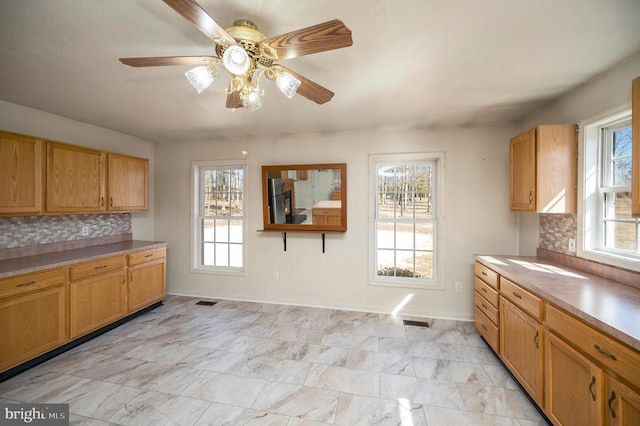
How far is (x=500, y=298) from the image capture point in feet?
7.10

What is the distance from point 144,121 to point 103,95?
2.37ft

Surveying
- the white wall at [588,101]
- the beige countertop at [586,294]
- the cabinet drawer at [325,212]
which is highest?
the white wall at [588,101]

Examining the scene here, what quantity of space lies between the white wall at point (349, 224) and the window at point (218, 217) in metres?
0.14

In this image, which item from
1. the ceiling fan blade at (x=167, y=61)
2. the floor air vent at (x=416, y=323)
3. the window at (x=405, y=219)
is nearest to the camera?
the ceiling fan blade at (x=167, y=61)

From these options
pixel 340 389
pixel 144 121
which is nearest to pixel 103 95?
pixel 144 121

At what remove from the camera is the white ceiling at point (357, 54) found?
1261mm

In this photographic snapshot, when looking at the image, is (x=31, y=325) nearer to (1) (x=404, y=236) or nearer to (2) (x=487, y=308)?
(1) (x=404, y=236)

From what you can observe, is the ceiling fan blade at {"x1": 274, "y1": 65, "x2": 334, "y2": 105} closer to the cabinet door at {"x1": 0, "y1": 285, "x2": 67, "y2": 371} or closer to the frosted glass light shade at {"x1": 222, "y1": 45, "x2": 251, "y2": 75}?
the frosted glass light shade at {"x1": 222, "y1": 45, "x2": 251, "y2": 75}

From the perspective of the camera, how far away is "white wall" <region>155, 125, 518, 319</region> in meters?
3.03

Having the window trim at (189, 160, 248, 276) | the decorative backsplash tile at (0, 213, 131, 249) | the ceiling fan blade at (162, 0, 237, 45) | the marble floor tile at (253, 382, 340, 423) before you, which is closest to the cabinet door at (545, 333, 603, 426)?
the marble floor tile at (253, 382, 340, 423)

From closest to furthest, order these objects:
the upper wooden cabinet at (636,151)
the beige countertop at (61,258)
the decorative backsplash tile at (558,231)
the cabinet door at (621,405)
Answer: the cabinet door at (621,405) < the upper wooden cabinet at (636,151) < the beige countertop at (61,258) < the decorative backsplash tile at (558,231)

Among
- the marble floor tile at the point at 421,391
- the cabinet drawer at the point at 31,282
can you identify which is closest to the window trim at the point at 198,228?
the cabinet drawer at the point at 31,282

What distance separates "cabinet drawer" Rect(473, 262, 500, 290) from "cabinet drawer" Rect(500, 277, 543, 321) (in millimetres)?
91

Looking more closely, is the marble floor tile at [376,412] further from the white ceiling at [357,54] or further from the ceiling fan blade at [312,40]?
the white ceiling at [357,54]
